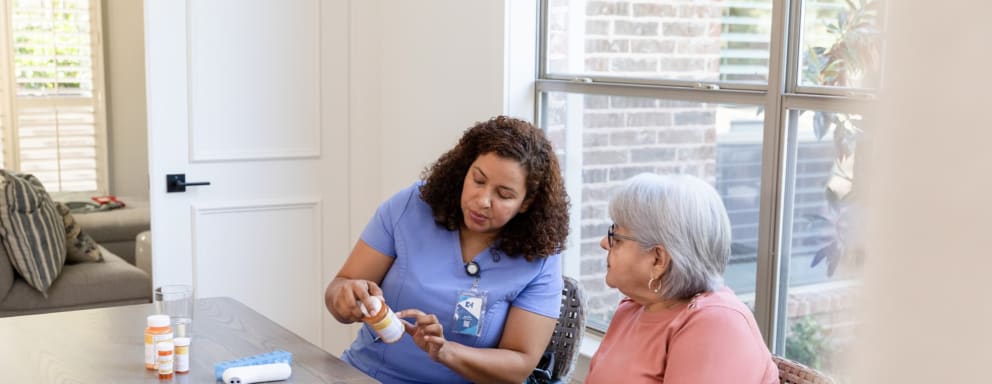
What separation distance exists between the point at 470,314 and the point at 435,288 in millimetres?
136

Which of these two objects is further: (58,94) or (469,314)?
(58,94)

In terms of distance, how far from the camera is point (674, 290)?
1.87 metres

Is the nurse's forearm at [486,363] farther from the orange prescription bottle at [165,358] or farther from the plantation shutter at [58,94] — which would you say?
the plantation shutter at [58,94]

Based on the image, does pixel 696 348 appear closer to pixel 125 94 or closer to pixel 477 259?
pixel 477 259

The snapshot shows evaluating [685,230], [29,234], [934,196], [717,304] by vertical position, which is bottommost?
[29,234]

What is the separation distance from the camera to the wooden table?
6.50 feet

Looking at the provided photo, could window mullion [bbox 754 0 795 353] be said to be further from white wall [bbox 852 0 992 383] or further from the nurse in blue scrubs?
white wall [bbox 852 0 992 383]

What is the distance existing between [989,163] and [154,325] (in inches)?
77.2

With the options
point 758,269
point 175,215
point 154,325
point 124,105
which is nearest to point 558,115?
point 758,269

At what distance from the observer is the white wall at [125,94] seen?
691 centimetres

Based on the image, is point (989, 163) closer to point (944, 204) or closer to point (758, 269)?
point (944, 204)

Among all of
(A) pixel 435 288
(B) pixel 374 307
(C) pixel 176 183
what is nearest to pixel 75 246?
(C) pixel 176 183

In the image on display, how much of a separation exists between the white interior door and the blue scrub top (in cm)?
161

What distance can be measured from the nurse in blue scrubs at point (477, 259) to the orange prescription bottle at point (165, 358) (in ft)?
→ 1.29
